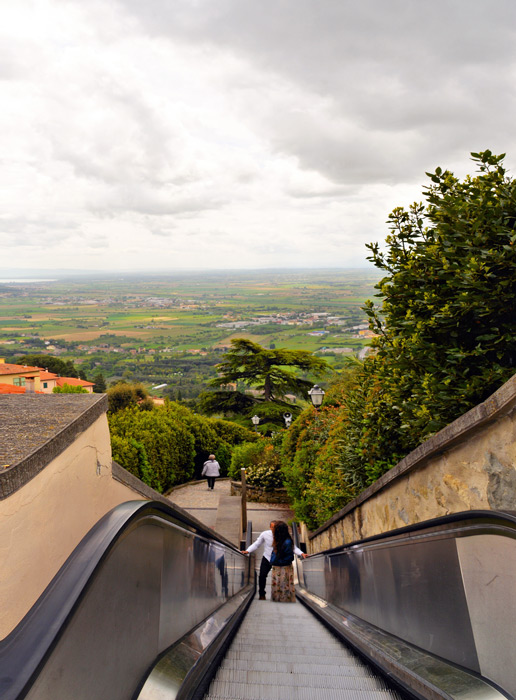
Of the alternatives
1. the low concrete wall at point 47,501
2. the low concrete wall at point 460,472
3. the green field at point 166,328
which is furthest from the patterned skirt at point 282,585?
the green field at point 166,328

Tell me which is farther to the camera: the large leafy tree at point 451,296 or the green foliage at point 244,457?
the green foliage at point 244,457

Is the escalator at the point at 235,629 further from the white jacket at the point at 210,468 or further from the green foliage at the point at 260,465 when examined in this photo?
the white jacket at the point at 210,468

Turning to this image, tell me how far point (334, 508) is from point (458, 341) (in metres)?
4.39

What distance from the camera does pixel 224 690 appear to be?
2.41 metres

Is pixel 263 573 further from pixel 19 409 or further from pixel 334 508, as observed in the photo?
pixel 19 409

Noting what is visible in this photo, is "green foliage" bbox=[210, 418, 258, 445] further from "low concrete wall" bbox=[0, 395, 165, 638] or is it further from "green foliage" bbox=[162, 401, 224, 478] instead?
"low concrete wall" bbox=[0, 395, 165, 638]

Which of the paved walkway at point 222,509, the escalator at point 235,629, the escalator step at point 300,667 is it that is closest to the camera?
the escalator at point 235,629

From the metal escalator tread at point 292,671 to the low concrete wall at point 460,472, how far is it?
1.14m

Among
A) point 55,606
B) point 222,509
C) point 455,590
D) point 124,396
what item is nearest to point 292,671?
point 455,590

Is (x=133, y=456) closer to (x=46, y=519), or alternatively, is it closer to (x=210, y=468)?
(x=210, y=468)

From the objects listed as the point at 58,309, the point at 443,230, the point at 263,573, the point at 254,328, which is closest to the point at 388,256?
the point at 443,230

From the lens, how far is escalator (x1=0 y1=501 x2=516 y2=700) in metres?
1.33

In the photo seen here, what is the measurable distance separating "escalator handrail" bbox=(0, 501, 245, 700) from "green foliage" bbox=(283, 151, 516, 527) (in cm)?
261

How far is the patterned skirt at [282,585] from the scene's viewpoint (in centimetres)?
671
